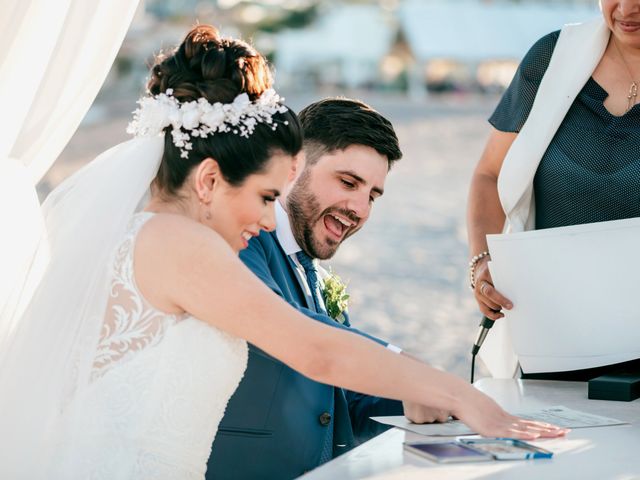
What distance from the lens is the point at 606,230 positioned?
2406 mm

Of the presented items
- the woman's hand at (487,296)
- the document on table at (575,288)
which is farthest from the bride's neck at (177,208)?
the woman's hand at (487,296)

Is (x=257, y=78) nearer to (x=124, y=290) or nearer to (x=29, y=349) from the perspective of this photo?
(x=124, y=290)

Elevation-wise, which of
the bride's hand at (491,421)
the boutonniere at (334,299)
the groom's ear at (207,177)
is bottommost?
the bride's hand at (491,421)

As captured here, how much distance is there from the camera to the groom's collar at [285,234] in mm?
2680

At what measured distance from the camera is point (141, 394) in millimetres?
2053

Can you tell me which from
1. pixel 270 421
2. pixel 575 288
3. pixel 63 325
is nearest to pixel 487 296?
pixel 575 288

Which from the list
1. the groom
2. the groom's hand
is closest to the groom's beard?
the groom

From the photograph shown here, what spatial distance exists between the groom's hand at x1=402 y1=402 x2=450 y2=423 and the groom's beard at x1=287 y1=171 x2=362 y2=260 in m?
0.69

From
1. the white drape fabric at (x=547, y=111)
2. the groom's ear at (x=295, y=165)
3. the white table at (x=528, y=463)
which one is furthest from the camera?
the white drape fabric at (x=547, y=111)

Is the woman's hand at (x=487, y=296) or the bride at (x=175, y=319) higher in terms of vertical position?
the woman's hand at (x=487, y=296)

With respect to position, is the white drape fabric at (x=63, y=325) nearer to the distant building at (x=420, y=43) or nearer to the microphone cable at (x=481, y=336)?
the microphone cable at (x=481, y=336)

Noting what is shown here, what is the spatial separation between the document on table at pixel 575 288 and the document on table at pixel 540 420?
231mm

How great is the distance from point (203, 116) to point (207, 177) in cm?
12

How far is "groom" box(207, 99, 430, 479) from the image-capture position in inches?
90.2
